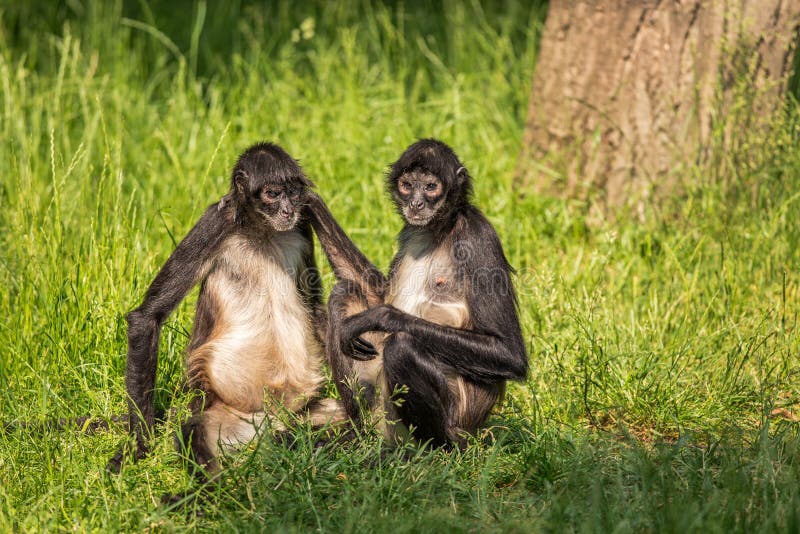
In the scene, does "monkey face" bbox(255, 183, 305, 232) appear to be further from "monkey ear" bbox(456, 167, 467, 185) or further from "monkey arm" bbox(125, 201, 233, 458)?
"monkey ear" bbox(456, 167, 467, 185)

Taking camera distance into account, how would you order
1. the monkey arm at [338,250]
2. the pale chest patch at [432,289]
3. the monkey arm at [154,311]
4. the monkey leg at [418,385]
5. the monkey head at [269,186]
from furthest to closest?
the monkey arm at [338,250]
the pale chest patch at [432,289]
the monkey head at [269,186]
the monkey arm at [154,311]
the monkey leg at [418,385]

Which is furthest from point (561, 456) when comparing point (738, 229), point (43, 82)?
point (43, 82)

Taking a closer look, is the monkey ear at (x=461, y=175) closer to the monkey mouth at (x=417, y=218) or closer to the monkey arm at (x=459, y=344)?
the monkey mouth at (x=417, y=218)

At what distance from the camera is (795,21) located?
671 cm

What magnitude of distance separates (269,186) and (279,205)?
0.11m

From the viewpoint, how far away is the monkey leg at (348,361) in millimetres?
4770

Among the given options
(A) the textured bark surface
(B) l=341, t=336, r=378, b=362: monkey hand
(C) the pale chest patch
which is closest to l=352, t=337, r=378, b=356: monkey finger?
(B) l=341, t=336, r=378, b=362: monkey hand

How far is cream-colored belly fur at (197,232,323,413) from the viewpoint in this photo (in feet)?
16.0

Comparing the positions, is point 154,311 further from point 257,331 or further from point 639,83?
point 639,83

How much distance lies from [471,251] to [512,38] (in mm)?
5548

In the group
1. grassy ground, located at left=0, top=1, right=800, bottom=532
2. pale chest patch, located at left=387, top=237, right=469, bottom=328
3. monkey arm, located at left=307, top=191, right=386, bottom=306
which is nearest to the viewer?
grassy ground, located at left=0, top=1, right=800, bottom=532

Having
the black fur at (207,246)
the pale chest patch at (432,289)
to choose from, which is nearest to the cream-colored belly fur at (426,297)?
the pale chest patch at (432,289)

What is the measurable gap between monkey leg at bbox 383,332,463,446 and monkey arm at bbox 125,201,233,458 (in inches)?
40.9

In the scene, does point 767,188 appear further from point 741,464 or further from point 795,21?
point 741,464
